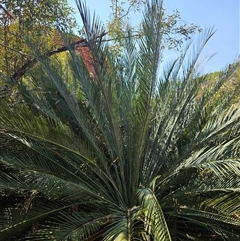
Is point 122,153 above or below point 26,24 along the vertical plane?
below

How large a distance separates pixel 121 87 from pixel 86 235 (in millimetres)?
1589

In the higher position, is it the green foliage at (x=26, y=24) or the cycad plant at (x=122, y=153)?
the green foliage at (x=26, y=24)

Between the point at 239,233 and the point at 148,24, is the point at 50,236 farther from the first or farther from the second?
the point at 148,24

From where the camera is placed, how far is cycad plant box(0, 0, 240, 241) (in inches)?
140

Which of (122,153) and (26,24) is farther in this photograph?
(26,24)

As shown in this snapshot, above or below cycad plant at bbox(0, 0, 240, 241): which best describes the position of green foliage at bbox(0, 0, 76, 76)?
above

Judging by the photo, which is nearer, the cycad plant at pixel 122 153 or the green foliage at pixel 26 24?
→ the cycad plant at pixel 122 153

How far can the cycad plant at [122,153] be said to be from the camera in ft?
11.6

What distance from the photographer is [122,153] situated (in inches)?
161

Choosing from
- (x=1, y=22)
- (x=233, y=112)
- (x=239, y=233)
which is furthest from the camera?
(x=1, y=22)

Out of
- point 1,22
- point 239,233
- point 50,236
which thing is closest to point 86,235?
point 50,236

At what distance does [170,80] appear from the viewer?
14.5 feet

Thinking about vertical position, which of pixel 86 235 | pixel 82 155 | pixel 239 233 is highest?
pixel 82 155

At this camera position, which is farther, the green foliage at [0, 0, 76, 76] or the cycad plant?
the green foliage at [0, 0, 76, 76]
